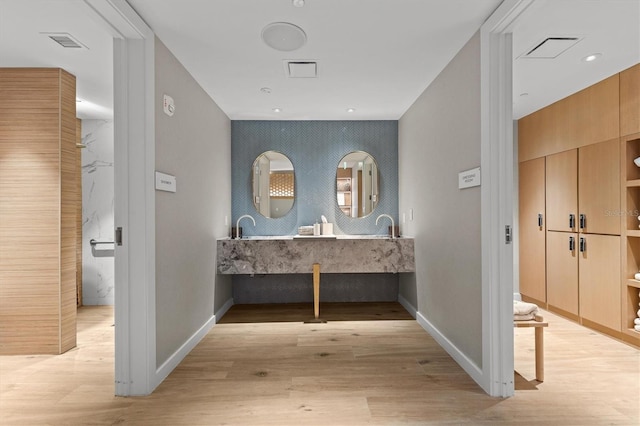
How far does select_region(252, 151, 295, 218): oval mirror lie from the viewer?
481cm

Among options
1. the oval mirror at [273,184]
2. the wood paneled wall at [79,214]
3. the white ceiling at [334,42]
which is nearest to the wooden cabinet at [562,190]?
the white ceiling at [334,42]

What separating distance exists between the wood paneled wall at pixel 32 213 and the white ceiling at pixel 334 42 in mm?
266

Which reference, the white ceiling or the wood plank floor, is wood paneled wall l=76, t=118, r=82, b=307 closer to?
the white ceiling

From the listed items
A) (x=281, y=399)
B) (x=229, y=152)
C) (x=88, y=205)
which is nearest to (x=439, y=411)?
(x=281, y=399)

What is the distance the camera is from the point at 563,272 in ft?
13.0

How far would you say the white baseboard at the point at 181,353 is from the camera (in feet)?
8.29

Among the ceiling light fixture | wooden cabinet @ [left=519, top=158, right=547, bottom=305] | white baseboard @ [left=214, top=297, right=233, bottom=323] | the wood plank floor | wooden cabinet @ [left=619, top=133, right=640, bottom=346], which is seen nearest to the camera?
the wood plank floor

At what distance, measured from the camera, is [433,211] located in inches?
135

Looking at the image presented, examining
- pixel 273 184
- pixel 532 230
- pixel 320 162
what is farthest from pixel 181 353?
pixel 532 230

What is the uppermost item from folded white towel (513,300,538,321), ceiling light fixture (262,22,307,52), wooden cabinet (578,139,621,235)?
ceiling light fixture (262,22,307,52)

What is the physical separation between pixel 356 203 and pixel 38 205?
3216 mm

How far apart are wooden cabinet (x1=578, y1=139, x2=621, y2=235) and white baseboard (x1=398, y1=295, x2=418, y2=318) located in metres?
1.78

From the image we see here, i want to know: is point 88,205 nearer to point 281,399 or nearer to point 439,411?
point 281,399

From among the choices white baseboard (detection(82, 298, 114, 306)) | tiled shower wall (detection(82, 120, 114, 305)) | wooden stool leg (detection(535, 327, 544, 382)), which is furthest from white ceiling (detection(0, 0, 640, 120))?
white baseboard (detection(82, 298, 114, 306))
